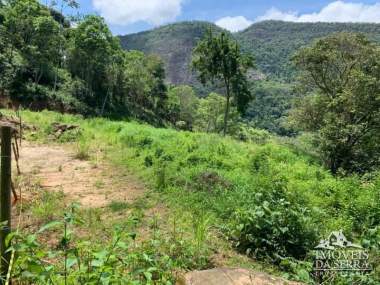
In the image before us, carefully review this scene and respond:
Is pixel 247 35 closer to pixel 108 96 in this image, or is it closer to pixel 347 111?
pixel 108 96

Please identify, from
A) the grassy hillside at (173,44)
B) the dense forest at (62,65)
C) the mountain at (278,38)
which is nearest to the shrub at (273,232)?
the dense forest at (62,65)

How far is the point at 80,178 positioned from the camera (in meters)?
8.84

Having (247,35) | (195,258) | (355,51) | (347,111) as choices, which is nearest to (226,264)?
(195,258)

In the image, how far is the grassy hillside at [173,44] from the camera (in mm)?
156375

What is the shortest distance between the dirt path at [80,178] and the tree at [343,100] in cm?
1007

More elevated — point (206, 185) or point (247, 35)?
point (247, 35)

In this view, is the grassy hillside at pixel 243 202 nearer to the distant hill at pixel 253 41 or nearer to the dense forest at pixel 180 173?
the dense forest at pixel 180 173

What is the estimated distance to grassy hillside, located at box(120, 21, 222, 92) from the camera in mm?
156375

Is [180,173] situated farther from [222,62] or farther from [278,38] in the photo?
[278,38]

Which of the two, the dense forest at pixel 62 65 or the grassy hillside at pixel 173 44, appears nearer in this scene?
the dense forest at pixel 62 65

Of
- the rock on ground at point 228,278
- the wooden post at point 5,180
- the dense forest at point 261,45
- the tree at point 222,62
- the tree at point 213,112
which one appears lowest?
the tree at point 213,112

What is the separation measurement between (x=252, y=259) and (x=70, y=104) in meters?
30.9

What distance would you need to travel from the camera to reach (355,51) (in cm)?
1861

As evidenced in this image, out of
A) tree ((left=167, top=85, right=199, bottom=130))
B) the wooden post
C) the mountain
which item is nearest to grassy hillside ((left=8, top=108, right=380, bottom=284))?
the wooden post
